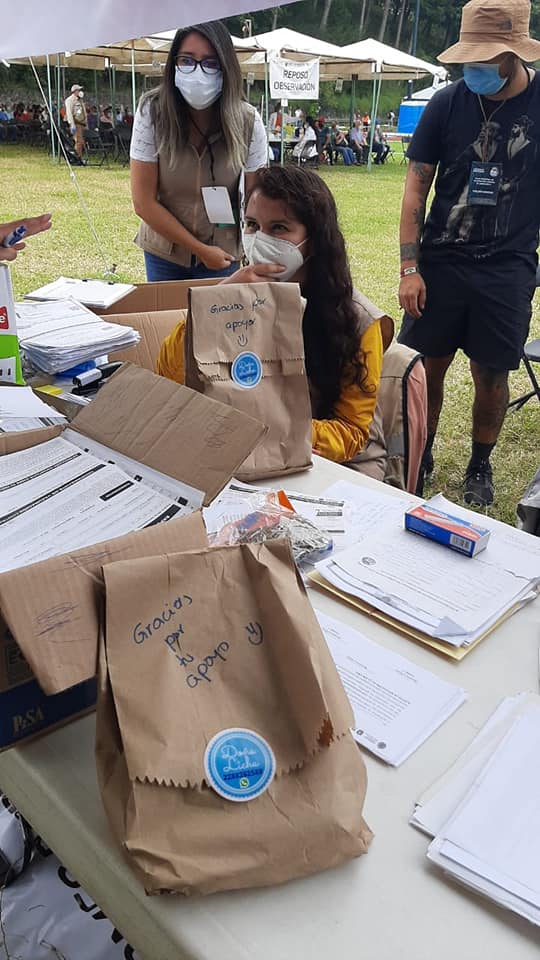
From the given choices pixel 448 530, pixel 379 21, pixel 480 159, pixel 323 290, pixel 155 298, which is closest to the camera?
pixel 448 530

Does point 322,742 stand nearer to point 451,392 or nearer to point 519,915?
point 519,915

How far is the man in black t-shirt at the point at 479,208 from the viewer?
2.22 metres

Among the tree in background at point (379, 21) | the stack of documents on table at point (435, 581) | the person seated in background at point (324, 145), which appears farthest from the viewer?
the tree in background at point (379, 21)

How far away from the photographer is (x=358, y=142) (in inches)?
661

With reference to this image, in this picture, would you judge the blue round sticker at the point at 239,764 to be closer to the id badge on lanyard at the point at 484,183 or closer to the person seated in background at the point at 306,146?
the id badge on lanyard at the point at 484,183

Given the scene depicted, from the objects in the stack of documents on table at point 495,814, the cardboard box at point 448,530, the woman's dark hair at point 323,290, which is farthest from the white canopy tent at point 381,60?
the stack of documents on table at point 495,814

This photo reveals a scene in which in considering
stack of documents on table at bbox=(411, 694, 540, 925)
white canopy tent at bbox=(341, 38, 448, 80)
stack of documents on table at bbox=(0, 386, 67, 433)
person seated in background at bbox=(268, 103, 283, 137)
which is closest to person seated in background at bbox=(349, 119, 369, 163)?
white canopy tent at bbox=(341, 38, 448, 80)

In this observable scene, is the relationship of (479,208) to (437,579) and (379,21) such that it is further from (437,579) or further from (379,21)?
(379,21)

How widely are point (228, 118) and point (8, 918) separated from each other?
7.17 ft

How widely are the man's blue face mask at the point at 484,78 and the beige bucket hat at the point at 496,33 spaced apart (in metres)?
0.04

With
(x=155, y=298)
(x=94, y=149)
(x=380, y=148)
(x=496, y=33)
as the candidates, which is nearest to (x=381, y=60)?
(x=380, y=148)

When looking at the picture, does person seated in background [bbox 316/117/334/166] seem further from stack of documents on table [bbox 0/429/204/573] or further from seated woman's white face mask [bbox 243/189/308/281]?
stack of documents on table [bbox 0/429/204/573]

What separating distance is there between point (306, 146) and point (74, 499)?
602 inches

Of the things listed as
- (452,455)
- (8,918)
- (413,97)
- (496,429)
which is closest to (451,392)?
(452,455)
